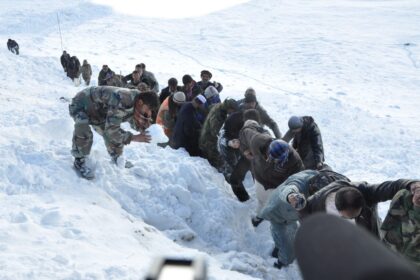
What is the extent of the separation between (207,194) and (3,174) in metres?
2.74

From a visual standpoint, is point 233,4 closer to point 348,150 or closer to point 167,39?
point 167,39

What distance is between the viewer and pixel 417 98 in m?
21.4

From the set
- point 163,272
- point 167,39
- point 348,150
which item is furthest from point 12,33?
point 163,272

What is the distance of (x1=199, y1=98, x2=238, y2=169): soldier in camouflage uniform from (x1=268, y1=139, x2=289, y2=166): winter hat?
1.67 metres

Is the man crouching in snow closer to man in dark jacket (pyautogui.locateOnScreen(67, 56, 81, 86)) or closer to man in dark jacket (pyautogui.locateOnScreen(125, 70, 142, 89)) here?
man in dark jacket (pyautogui.locateOnScreen(125, 70, 142, 89))

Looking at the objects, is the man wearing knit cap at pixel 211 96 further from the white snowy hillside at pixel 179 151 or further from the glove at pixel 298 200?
the glove at pixel 298 200

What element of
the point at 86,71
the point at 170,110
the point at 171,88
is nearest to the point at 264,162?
the point at 170,110

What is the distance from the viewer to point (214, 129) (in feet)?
23.9

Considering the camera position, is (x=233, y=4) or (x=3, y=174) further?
(x=233, y=4)

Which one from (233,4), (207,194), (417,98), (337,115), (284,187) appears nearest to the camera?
(284,187)

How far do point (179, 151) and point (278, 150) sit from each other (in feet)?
8.18

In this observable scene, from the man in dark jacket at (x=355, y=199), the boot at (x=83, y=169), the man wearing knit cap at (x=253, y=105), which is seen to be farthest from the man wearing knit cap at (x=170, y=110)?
the man in dark jacket at (x=355, y=199)

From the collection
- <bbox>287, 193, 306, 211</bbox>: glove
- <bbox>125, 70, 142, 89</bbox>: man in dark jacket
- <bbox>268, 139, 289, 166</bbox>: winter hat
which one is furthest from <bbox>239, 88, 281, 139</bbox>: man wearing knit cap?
<bbox>125, 70, 142, 89</bbox>: man in dark jacket

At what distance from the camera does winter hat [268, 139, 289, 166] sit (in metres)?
5.54
